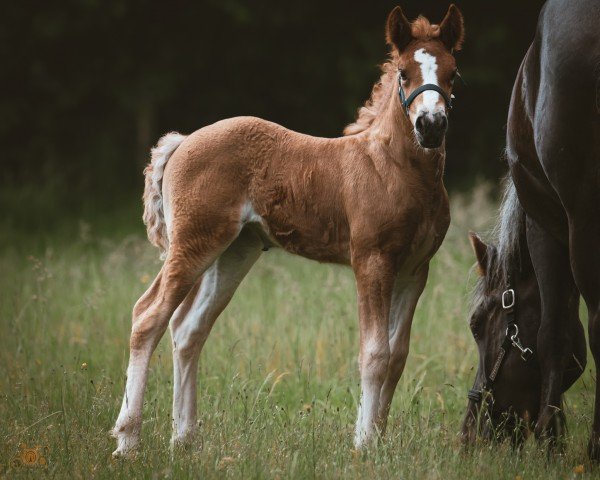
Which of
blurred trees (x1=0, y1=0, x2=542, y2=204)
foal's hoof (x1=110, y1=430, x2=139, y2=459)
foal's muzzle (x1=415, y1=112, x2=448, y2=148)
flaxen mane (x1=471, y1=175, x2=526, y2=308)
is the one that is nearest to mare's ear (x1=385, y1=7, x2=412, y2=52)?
foal's muzzle (x1=415, y1=112, x2=448, y2=148)

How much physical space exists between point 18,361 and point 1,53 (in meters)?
9.43

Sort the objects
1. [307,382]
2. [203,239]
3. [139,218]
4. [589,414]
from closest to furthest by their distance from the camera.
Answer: [203,239]
[589,414]
[307,382]
[139,218]

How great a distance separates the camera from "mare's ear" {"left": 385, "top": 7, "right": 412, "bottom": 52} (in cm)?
425

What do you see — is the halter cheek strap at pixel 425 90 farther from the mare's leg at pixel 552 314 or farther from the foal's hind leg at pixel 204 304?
the foal's hind leg at pixel 204 304

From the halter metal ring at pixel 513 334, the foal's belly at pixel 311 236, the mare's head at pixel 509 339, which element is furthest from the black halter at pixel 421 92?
the halter metal ring at pixel 513 334

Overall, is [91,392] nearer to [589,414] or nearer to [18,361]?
[18,361]

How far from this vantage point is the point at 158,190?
16.1 feet

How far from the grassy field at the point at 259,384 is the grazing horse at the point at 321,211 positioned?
0.29 m

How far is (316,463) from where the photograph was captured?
3.95 m

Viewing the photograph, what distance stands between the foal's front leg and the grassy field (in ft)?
0.47

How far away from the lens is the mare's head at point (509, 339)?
461cm

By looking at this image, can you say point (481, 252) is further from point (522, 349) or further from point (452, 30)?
point (452, 30)

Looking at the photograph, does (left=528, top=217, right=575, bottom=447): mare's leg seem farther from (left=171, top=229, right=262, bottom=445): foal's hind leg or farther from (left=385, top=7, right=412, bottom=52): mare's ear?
(left=171, top=229, right=262, bottom=445): foal's hind leg

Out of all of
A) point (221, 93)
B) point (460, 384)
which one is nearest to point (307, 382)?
point (460, 384)
